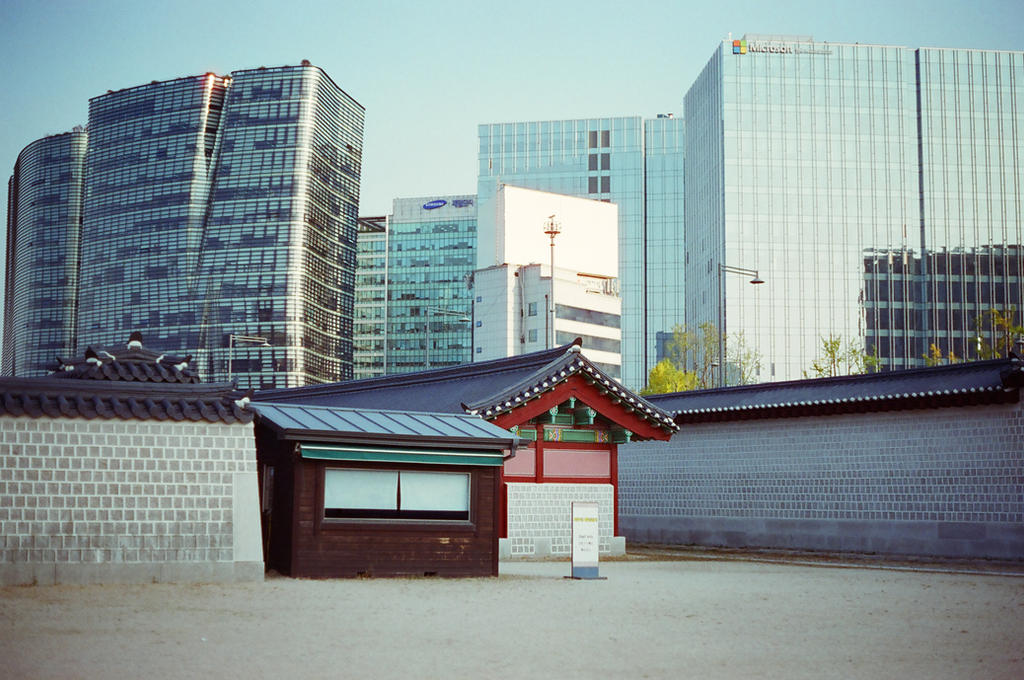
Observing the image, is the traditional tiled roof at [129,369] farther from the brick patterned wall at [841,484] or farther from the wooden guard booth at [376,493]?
the brick patterned wall at [841,484]

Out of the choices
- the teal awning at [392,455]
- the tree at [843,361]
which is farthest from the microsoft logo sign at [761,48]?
the teal awning at [392,455]

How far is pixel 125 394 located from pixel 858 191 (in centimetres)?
12664

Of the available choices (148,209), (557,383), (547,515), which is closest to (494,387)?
(557,383)

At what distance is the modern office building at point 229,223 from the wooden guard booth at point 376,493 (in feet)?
455

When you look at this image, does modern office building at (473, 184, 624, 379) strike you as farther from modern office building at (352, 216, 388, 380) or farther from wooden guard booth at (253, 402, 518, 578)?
wooden guard booth at (253, 402, 518, 578)

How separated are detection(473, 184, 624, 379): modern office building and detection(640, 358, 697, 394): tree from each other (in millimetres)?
39536

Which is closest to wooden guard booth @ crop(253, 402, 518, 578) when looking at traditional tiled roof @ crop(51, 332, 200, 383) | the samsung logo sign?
traditional tiled roof @ crop(51, 332, 200, 383)

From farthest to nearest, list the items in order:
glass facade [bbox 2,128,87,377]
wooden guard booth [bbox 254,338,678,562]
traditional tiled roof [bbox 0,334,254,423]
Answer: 1. glass facade [bbox 2,128,87,377]
2. wooden guard booth [bbox 254,338,678,562]
3. traditional tiled roof [bbox 0,334,254,423]

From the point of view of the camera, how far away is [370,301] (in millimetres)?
183000

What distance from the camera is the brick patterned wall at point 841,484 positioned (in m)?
30.2

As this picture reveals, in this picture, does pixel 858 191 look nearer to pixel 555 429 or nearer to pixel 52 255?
pixel 555 429

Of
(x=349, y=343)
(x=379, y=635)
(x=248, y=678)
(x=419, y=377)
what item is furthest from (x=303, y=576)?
(x=349, y=343)

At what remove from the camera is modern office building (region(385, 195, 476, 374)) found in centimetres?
17550

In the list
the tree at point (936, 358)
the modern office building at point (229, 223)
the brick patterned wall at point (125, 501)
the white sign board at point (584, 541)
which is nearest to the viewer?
the brick patterned wall at point (125, 501)
